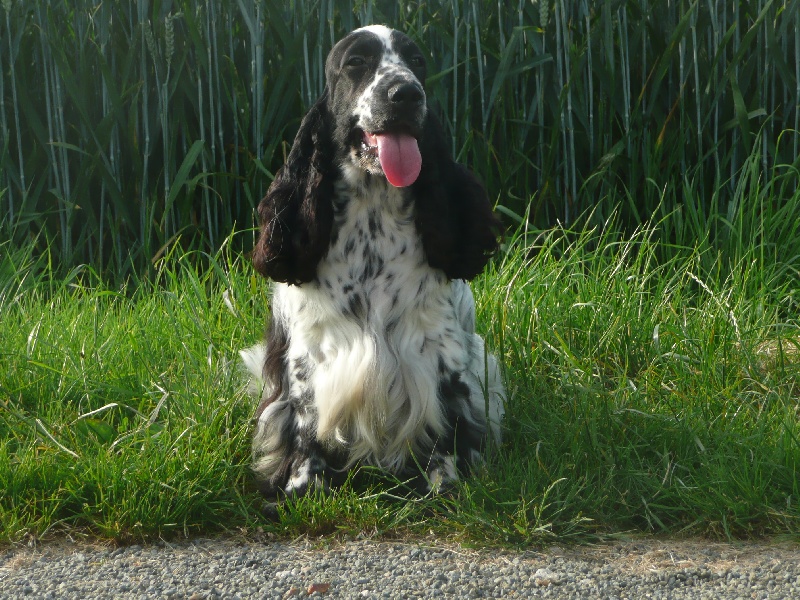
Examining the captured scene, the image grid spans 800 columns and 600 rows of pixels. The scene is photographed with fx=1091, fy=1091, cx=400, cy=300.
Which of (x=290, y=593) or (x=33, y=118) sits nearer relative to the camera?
(x=290, y=593)

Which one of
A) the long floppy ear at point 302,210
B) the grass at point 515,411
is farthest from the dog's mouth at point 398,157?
the grass at point 515,411

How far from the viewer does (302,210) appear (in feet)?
11.8

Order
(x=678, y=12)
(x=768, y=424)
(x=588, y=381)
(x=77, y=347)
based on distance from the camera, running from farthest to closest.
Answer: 1. (x=678, y=12)
2. (x=77, y=347)
3. (x=588, y=381)
4. (x=768, y=424)

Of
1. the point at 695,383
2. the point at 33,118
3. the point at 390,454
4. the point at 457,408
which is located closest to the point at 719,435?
the point at 695,383

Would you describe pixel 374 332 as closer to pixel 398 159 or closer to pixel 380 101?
pixel 398 159

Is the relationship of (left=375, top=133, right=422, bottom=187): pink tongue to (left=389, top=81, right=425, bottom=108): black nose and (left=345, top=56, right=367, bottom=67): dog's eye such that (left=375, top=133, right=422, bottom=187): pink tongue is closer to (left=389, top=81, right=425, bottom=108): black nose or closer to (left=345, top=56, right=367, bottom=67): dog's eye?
(left=389, top=81, right=425, bottom=108): black nose

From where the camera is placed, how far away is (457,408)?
3801 millimetres

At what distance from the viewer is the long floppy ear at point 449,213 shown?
3.60 metres

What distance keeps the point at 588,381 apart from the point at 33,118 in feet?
11.5

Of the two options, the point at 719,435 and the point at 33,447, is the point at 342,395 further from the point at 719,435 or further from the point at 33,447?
the point at 719,435

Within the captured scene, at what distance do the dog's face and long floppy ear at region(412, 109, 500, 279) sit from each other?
0.15m

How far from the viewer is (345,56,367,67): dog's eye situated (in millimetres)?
3498

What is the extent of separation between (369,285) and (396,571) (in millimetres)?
985

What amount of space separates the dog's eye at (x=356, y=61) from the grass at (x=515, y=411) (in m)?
1.29
